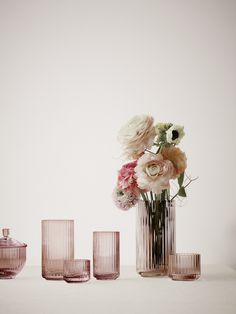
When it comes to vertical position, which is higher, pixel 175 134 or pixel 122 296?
pixel 175 134

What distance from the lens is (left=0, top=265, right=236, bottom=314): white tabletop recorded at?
3.80ft

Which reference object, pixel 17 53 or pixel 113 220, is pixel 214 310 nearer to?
pixel 113 220

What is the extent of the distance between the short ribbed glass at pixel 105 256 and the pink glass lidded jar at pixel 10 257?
209mm

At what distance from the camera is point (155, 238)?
1.62 metres

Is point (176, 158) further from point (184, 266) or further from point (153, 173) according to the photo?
point (184, 266)

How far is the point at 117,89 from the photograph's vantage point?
2.01 meters

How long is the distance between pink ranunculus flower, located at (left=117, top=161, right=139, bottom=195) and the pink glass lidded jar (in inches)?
12.6

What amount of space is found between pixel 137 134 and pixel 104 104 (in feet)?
1.56

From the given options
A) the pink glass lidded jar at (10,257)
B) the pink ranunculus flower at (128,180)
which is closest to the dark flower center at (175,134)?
the pink ranunculus flower at (128,180)

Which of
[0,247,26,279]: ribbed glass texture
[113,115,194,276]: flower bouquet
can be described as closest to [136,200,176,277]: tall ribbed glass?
[113,115,194,276]: flower bouquet

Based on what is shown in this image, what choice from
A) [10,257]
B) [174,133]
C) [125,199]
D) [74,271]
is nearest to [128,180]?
[125,199]

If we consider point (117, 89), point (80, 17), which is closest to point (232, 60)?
point (117, 89)

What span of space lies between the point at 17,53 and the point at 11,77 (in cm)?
9

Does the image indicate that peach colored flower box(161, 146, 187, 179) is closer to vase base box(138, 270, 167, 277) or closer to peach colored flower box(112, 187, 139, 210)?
peach colored flower box(112, 187, 139, 210)
